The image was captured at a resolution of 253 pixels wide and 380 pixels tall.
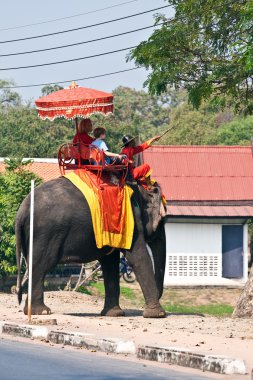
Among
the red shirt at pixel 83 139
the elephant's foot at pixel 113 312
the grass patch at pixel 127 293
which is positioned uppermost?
the red shirt at pixel 83 139

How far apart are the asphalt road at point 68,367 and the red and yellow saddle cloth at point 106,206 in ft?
14.1

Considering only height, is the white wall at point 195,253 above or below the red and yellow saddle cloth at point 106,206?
below

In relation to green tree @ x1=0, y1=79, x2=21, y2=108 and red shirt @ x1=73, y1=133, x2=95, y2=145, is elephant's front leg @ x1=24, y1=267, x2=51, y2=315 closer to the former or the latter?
red shirt @ x1=73, y1=133, x2=95, y2=145

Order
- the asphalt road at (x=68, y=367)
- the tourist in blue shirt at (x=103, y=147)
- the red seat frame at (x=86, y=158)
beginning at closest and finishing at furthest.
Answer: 1. the asphalt road at (x=68, y=367)
2. the red seat frame at (x=86, y=158)
3. the tourist in blue shirt at (x=103, y=147)

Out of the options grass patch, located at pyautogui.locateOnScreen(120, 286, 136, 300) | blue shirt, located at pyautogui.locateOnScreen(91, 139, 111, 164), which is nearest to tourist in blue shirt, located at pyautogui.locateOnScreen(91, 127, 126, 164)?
blue shirt, located at pyautogui.locateOnScreen(91, 139, 111, 164)

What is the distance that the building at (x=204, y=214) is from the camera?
41.2 meters

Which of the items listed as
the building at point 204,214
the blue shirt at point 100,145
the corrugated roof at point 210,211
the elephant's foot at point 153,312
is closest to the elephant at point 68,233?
the elephant's foot at point 153,312

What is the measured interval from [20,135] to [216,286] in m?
25.3

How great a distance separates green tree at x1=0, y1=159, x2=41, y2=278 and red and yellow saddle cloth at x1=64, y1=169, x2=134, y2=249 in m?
11.8

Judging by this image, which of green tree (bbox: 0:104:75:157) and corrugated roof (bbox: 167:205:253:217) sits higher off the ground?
green tree (bbox: 0:104:75:157)

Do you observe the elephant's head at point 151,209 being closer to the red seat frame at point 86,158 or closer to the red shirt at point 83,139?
the red seat frame at point 86,158

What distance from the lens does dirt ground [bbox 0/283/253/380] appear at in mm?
14680

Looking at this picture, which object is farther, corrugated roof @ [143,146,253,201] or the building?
corrugated roof @ [143,146,253,201]

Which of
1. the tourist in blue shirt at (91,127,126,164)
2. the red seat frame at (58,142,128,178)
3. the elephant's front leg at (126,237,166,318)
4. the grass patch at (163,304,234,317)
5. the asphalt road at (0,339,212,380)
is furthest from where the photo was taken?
the grass patch at (163,304,234,317)
